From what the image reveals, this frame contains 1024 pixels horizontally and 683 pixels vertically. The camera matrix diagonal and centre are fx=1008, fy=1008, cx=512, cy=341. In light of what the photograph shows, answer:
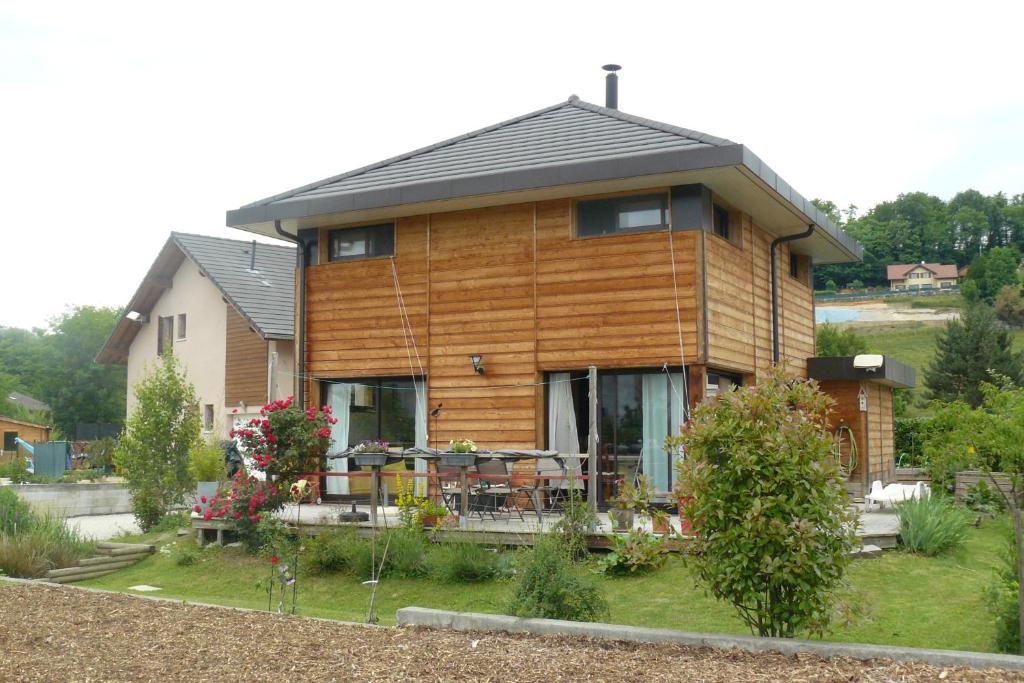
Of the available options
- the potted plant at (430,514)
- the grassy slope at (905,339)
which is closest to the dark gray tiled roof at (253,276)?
the potted plant at (430,514)

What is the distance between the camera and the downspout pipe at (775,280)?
15766 millimetres

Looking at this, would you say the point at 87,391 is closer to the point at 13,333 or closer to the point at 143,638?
the point at 13,333

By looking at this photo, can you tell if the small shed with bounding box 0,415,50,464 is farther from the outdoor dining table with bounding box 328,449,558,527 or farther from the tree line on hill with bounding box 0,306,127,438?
the outdoor dining table with bounding box 328,449,558,527

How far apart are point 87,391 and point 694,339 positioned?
1927 inches

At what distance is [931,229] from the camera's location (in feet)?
305

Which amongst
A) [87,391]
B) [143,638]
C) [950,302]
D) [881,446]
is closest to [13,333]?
[87,391]

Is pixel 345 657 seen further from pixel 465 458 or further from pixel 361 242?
pixel 361 242

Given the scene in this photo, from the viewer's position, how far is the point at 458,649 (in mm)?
6027

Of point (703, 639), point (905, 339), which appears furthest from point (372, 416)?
point (905, 339)

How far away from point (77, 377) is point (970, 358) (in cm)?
4420

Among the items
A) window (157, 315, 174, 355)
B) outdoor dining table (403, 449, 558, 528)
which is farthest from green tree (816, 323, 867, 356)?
outdoor dining table (403, 449, 558, 528)

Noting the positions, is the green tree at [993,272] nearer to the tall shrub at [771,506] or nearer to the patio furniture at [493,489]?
the patio furniture at [493,489]

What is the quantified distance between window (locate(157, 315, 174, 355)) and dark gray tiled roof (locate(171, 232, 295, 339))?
2.43m

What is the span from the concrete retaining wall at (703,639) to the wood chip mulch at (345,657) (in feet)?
0.30
